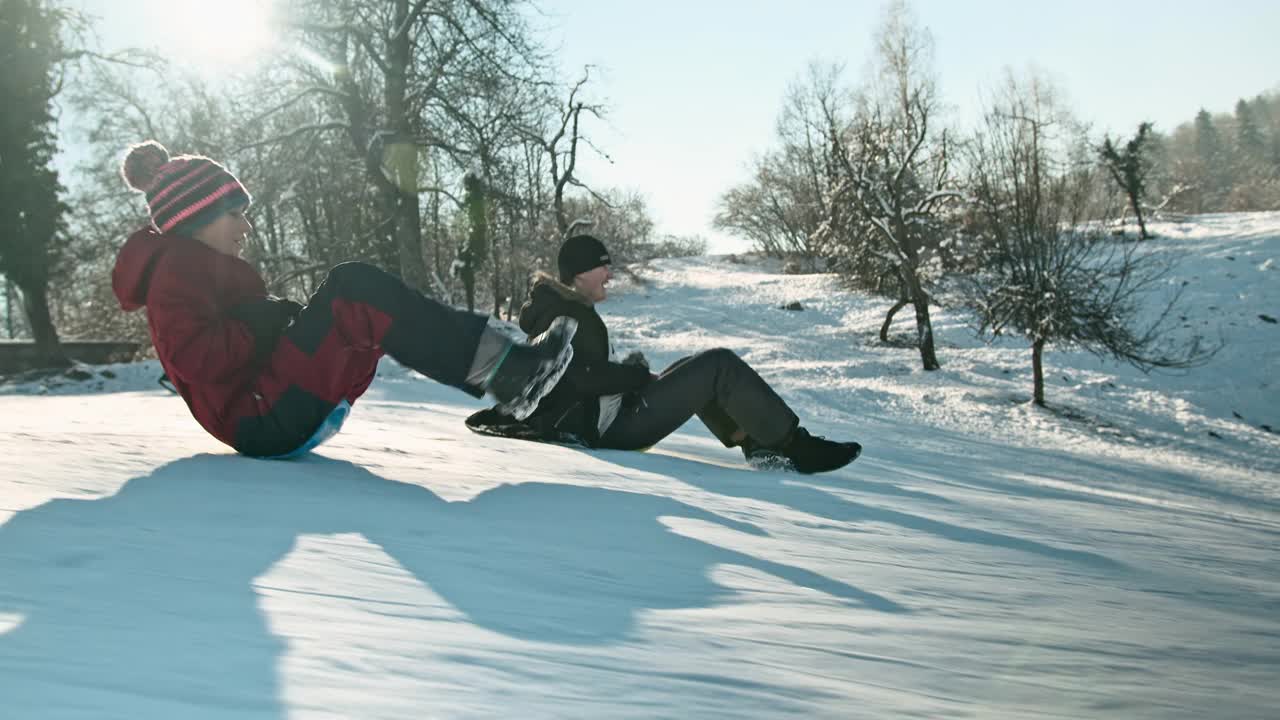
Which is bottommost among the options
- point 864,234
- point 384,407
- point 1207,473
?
point 1207,473

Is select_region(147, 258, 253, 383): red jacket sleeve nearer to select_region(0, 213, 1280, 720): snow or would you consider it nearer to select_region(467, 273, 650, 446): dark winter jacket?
select_region(0, 213, 1280, 720): snow

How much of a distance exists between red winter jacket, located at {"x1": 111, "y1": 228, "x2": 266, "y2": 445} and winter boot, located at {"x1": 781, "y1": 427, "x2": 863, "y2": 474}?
2044 mm

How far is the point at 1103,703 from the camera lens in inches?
42.3

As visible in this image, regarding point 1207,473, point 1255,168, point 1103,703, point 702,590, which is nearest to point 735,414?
point 702,590

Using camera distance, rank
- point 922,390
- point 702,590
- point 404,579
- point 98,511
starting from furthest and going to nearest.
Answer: point 922,390
point 98,511
point 702,590
point 404,579

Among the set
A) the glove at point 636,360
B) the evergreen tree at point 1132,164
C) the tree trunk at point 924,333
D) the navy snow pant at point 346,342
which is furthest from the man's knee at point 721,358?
the evergreen tree at point 1132,164

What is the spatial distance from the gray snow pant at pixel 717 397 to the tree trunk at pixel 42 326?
16236 mm

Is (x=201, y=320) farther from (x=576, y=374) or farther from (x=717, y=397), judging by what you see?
(x=717, y=397)

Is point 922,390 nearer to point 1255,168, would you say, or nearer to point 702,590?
point 702,590

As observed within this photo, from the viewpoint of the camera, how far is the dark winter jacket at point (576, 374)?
3242mm

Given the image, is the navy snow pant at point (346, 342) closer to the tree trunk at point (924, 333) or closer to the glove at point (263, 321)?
the glove at point (263, 321)

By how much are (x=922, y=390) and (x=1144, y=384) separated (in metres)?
3.65

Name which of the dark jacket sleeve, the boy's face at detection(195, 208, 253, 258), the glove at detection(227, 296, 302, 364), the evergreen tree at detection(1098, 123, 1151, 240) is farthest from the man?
the evergreen tree at detection(1098, 123, 1151, 240)

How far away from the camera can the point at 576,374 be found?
3.23 metres
